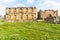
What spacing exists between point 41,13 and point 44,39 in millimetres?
61974

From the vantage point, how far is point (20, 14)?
8688cm

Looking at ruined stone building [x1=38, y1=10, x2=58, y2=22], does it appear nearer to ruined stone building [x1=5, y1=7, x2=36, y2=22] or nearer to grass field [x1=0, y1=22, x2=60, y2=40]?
ruined stone building [x1=5, y1=7, x2=36, y2=22]

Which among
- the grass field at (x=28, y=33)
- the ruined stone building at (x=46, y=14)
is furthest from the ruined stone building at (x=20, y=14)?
the grass field at (x=28, y=33)

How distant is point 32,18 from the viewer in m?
85.8

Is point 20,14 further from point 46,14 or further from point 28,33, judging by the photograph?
point 28,33

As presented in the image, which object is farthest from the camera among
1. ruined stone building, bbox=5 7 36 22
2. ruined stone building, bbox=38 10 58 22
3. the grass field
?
ruined stone building, bbox=38 10 58 22

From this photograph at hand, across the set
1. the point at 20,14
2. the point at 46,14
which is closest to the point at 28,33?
the point at 20,14

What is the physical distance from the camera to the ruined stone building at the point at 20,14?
281 ft

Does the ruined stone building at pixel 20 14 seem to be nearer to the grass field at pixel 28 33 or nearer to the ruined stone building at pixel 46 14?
the ruined stone building at pixel 46 14

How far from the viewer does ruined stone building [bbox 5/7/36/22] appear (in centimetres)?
8550

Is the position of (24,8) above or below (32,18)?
above

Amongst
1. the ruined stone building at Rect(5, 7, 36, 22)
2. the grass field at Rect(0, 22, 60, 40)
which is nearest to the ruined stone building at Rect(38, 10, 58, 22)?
the ruined stone building at Rect(5, 7, 36, 22)

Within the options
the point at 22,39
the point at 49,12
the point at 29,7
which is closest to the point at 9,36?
the point at 22,39

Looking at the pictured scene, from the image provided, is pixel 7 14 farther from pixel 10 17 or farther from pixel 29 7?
pixel 29 7
